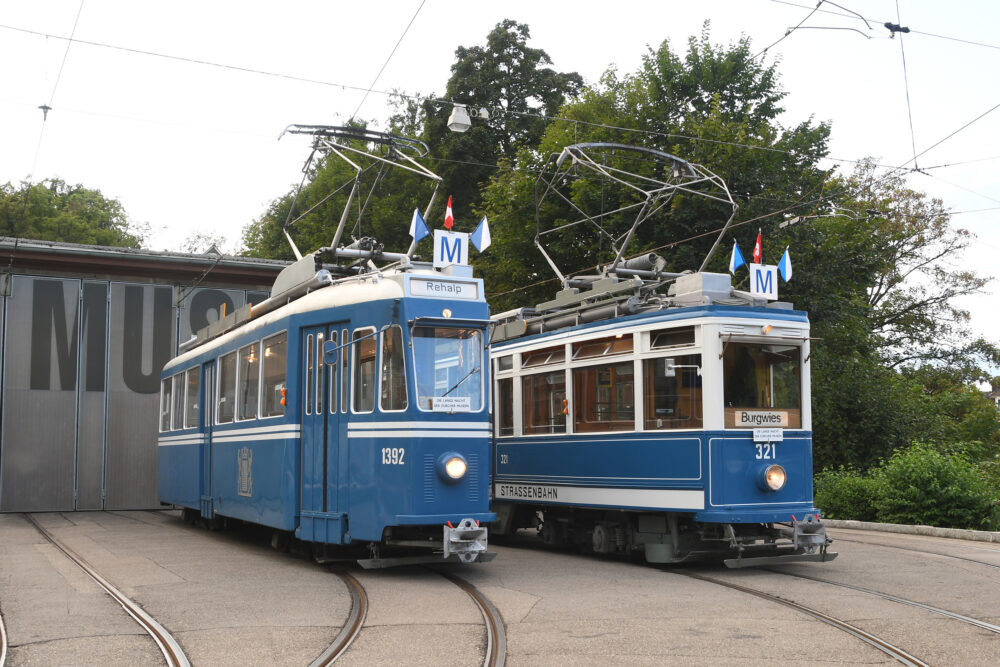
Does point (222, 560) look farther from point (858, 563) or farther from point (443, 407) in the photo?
point (858, 563)

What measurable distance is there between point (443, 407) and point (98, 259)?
1455 centimetres

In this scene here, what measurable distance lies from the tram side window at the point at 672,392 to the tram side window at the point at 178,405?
8922 mm

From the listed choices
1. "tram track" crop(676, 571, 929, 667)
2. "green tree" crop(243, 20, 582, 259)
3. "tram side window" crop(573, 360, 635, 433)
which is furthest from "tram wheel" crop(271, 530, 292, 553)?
"green tree" crop(243, 20, 582, 259)

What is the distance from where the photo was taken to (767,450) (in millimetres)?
12102

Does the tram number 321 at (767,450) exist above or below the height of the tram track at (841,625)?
above

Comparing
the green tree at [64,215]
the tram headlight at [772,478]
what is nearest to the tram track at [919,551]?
the tram headlight at [772,478]

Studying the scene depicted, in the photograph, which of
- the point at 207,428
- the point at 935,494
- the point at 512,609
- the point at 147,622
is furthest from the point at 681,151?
the point at 147,622

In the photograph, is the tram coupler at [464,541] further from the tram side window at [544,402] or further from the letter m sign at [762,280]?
the letter m sign at [762,280]

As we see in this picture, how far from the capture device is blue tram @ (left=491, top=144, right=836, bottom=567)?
1191cm

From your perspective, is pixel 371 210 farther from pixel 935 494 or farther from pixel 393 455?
pixel 393 455

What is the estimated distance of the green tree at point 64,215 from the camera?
168 ft

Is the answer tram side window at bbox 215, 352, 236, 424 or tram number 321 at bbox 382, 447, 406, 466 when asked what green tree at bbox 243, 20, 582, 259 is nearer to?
tram side window at bbox 215, 352, 236, 424

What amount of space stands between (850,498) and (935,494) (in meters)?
2.02

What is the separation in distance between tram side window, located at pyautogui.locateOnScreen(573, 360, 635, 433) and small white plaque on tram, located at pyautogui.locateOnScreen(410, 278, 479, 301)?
2.29 m
